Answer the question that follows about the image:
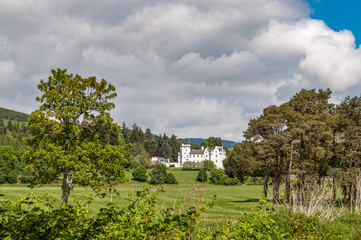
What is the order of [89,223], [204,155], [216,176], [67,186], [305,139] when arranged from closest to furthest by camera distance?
1. [89,223]
2. [67,186]
3. [305,139]
4. [216,176]
5. [204,155]

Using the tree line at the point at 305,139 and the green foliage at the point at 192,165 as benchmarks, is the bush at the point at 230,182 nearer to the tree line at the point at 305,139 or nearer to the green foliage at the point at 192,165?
the green foliage at the point at 192,165

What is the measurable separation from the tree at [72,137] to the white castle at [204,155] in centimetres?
11953

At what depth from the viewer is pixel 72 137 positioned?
19.0 meters

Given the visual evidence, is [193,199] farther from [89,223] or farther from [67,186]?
[67,186]

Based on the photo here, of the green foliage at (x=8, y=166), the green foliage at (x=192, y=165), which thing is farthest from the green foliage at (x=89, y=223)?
the green foliage at (x=192, y=165)

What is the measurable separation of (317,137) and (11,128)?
554 ft

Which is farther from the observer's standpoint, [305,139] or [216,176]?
[216,176]

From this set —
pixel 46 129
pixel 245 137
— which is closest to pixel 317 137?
pixel 245 137

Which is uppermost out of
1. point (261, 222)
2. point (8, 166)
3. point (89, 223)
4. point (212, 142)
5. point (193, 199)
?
point (212, 142)

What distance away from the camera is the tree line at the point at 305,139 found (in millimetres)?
26828

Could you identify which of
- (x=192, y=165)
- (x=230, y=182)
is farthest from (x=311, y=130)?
(x=192, y=165)

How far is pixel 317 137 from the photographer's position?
2730 cm

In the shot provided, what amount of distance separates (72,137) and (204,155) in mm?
123148

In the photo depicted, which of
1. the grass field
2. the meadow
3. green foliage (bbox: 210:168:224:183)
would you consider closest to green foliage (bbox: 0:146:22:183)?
the grass field
